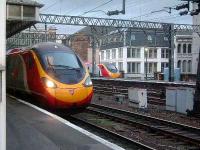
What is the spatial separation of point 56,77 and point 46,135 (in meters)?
5.66

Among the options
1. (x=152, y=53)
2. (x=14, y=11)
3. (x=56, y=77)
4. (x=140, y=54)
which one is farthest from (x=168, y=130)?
(x=152, y=53)

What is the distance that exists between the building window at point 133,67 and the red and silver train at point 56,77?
75360 millimetres

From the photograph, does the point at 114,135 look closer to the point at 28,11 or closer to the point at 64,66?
the point at 64,66

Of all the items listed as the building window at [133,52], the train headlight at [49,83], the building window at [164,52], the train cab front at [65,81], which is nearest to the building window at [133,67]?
the building window at [133,52]

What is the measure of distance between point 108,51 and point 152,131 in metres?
88.2

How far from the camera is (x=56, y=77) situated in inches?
590

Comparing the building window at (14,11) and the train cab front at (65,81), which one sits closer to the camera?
the train cab front at (65,81)

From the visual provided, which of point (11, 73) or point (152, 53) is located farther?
point (152, 53)

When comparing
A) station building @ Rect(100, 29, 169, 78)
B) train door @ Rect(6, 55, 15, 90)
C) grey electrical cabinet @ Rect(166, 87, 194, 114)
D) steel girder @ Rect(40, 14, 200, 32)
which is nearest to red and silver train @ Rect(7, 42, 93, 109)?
train door @ Rect(6, 55, 15, 90)

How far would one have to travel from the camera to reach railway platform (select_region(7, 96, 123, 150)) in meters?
8.15

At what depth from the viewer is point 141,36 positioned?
9512 cm

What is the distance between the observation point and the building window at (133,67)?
3637 inches

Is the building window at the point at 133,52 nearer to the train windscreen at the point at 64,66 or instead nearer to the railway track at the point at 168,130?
the railway track at the point at 168,130

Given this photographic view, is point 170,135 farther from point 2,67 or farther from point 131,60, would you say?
point 131,60
